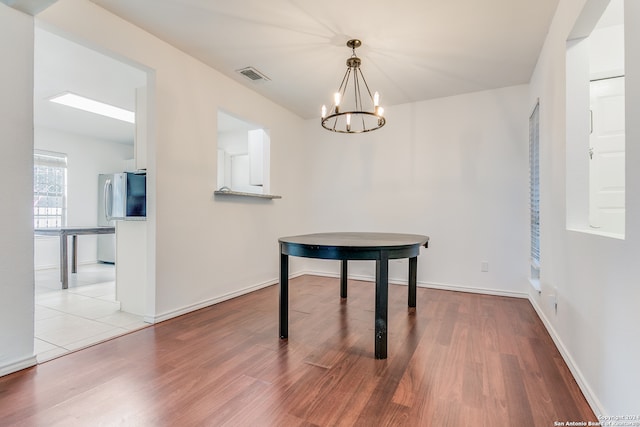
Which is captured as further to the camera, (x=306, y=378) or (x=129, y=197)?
(x=129, y=197)

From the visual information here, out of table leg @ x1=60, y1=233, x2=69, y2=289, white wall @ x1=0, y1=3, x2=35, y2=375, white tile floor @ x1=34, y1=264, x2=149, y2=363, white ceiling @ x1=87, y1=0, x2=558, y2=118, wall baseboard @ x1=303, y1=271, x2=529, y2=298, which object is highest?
white ceiling @ x1=87, y1=0, x2=558, y2=118

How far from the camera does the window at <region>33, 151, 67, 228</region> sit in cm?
550

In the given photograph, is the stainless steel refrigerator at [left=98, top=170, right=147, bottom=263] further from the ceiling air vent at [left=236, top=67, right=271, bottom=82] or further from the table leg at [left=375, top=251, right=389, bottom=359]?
the table leg at [left=375, top=251, right=389, bottom=359]

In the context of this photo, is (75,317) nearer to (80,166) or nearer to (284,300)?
(284,300)

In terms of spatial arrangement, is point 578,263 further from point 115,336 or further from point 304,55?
point 115,336

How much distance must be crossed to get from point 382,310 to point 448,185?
246cm

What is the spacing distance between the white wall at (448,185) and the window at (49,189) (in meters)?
5.04

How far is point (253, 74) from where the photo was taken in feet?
11.0

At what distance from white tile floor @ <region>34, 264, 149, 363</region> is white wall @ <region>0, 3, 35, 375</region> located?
0.28 meters

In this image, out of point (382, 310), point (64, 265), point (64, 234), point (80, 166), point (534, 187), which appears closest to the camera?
point (382, 310)

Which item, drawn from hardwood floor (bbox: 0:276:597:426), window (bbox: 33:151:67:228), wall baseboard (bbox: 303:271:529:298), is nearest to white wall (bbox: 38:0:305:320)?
hardwood floor (bbox: 0:276:597:426)

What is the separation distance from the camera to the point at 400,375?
6.02 feet

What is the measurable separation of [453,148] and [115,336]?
13.2ft

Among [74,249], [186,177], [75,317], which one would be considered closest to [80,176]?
[74,249]
